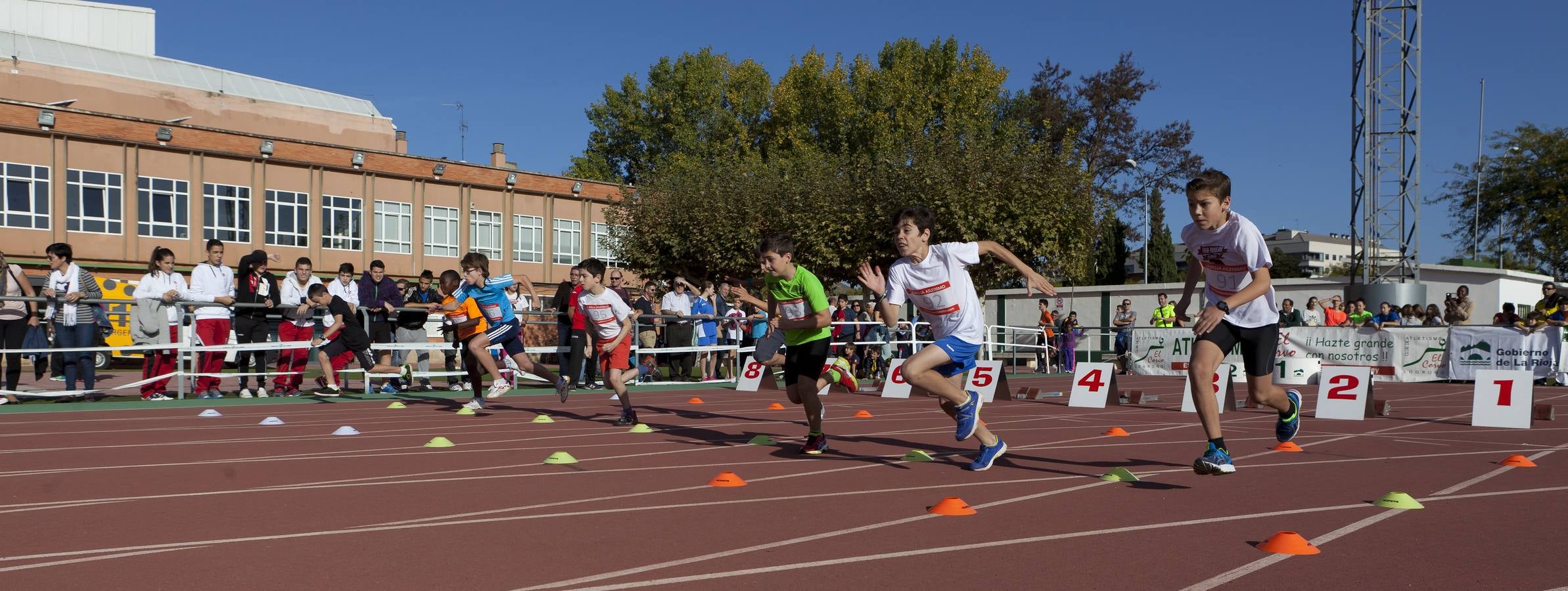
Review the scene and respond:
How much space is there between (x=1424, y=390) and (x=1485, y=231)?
37950 millimetres

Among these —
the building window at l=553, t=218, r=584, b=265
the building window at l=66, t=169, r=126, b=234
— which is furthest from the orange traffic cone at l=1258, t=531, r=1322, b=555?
the building window at l=553, t=218, r=584, b=265

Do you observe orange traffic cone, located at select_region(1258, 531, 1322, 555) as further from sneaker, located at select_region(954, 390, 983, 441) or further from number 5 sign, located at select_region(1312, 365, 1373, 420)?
number 5 sign, located at select_region(1312, 365, 1373, 420)

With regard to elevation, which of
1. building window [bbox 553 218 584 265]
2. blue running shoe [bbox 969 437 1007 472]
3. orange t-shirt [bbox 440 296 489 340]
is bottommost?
blue running shoe [bbox 969 437 1007 472]

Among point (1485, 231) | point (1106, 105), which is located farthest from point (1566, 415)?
point (1485, 231)

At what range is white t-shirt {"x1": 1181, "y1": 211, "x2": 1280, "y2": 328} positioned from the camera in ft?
22.5

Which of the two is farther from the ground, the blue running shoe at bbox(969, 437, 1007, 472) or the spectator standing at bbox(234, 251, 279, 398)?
the spectator standing at bbox(234, 251, 279, 398)

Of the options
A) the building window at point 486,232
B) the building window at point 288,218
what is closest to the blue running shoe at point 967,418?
the building window at point 288,218

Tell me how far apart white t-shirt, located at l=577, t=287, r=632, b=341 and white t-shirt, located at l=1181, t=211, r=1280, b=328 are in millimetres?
5857

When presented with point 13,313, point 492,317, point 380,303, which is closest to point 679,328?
point 380,303

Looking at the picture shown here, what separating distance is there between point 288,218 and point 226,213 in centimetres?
212

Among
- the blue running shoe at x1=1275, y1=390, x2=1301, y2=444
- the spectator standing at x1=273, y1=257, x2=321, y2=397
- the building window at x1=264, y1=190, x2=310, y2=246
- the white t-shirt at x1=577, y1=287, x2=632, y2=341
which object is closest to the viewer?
the blue running shoe at x1=1275, y1=390, x2=1301, y2=444

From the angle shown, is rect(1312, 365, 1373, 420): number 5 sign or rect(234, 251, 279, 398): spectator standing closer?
rect(1312, 365, 1373, 420): number 5 sign

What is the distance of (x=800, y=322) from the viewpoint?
809cm

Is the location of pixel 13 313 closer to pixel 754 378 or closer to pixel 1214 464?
pixel 754 378
